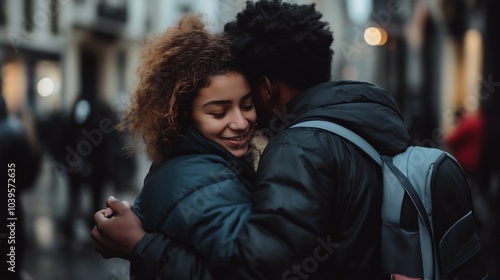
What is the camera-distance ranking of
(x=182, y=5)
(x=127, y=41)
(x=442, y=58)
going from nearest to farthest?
1. (x=442, y=58)
2. (x=182, y=5)
3. (x=127, y=41)

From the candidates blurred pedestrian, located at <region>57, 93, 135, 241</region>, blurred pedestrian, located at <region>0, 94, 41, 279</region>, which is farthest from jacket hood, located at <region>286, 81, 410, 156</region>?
blurred pedestrian, located at <region>57, 93, 135, 241</region>

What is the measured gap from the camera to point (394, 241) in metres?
2.08

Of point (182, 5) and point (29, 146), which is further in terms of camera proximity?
point (182, 5)

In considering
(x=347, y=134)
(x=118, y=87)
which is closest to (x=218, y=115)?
(x=347, y=134)

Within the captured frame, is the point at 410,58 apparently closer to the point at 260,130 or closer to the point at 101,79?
the point at 101,79

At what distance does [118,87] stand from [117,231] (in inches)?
821

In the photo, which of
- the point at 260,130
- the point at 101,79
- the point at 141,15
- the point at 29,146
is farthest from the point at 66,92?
the point at 260,130

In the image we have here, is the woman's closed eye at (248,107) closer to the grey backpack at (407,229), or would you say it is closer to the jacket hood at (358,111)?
the jacket hood at (358,111)

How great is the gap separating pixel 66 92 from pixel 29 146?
16.2m

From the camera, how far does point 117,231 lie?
2275 mm

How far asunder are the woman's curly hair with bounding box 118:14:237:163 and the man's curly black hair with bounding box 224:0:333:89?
101mm

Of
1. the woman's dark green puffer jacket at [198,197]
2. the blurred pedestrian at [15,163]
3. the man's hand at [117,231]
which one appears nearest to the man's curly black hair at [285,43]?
the woman's dark green puffer jacket at [198,197]

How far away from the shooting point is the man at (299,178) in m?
1.97

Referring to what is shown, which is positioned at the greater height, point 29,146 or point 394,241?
point 394,241
